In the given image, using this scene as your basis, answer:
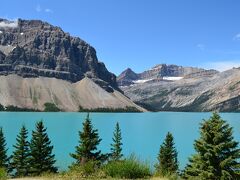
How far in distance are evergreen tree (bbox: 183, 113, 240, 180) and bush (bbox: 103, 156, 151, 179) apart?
3.68 meters

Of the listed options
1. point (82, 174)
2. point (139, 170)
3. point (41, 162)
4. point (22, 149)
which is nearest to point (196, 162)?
point (139, 170)

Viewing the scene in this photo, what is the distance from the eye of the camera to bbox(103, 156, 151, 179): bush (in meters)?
19.4

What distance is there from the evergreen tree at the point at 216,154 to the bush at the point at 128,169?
12.1 feet

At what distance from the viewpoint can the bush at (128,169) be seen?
764 inches

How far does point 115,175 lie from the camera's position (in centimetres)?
1952

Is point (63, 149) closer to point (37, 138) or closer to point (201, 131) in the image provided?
point (37, 138)

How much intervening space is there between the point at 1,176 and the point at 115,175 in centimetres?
547

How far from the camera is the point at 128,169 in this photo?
19438 mm

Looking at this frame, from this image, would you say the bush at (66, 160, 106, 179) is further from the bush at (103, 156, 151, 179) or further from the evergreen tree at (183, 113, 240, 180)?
the evergreen tree at (183, 113, 240, 180)

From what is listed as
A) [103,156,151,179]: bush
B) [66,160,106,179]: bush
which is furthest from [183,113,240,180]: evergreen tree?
[66,160,106,179]: bush

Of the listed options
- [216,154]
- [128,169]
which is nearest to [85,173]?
[128,169]

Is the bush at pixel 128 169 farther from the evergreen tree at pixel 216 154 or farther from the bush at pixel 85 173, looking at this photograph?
the evergreen tree at pixel 216 154

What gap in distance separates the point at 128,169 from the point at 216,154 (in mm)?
6570

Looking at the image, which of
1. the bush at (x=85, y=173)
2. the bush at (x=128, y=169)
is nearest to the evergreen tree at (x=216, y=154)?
the bush at (x=128, y=169)
